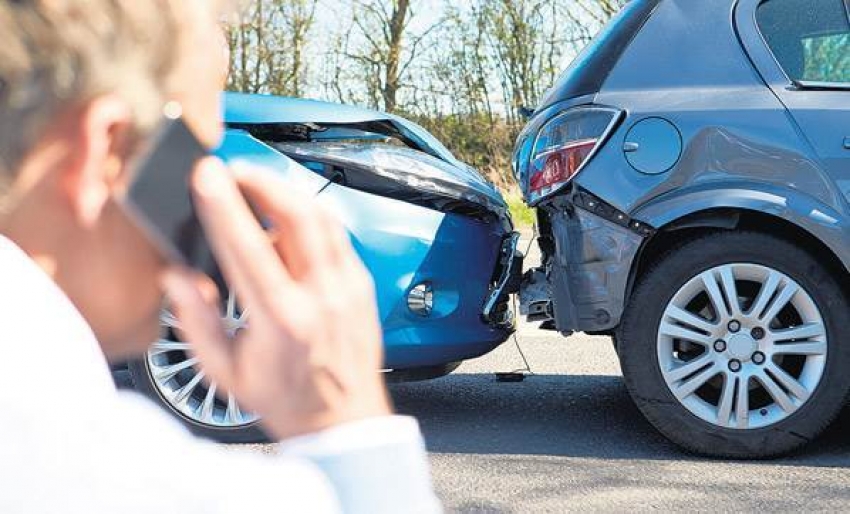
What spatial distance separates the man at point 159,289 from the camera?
0.62m

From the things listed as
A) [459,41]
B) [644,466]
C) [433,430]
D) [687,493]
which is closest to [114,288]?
[687,493]

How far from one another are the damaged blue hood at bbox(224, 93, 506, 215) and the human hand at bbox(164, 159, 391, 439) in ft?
12.0

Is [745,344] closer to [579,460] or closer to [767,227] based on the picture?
[767,227]

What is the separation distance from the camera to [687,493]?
12.3ft

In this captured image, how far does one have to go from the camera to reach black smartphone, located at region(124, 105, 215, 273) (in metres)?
0.66

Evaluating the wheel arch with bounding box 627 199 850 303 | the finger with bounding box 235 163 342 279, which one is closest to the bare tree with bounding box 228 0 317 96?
the wheel arch with bounding box 627 199 850 303

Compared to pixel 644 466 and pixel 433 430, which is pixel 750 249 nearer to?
pixel 644 466

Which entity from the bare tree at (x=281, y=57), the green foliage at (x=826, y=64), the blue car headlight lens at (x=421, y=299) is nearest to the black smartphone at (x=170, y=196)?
the blue car headlight lens at (x=421, y=299)

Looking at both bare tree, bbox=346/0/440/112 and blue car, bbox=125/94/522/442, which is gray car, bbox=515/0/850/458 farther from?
bare tree, bbox=346/0/440/112

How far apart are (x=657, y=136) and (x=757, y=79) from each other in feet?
1.26

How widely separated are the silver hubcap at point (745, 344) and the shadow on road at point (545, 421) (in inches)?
8.3

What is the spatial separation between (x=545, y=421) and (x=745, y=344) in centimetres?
97

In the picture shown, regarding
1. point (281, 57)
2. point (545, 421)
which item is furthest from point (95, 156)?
point (281, 57)

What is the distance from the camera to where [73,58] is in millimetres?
646
